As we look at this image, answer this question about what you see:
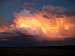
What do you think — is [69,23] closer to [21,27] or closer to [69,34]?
[69,34]

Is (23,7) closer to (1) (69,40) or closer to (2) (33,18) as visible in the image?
(2) (33,18)

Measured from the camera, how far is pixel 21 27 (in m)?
2.92

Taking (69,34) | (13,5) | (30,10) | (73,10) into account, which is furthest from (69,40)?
(13,5)

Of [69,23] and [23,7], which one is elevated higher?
[23,7]

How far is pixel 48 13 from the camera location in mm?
2938
